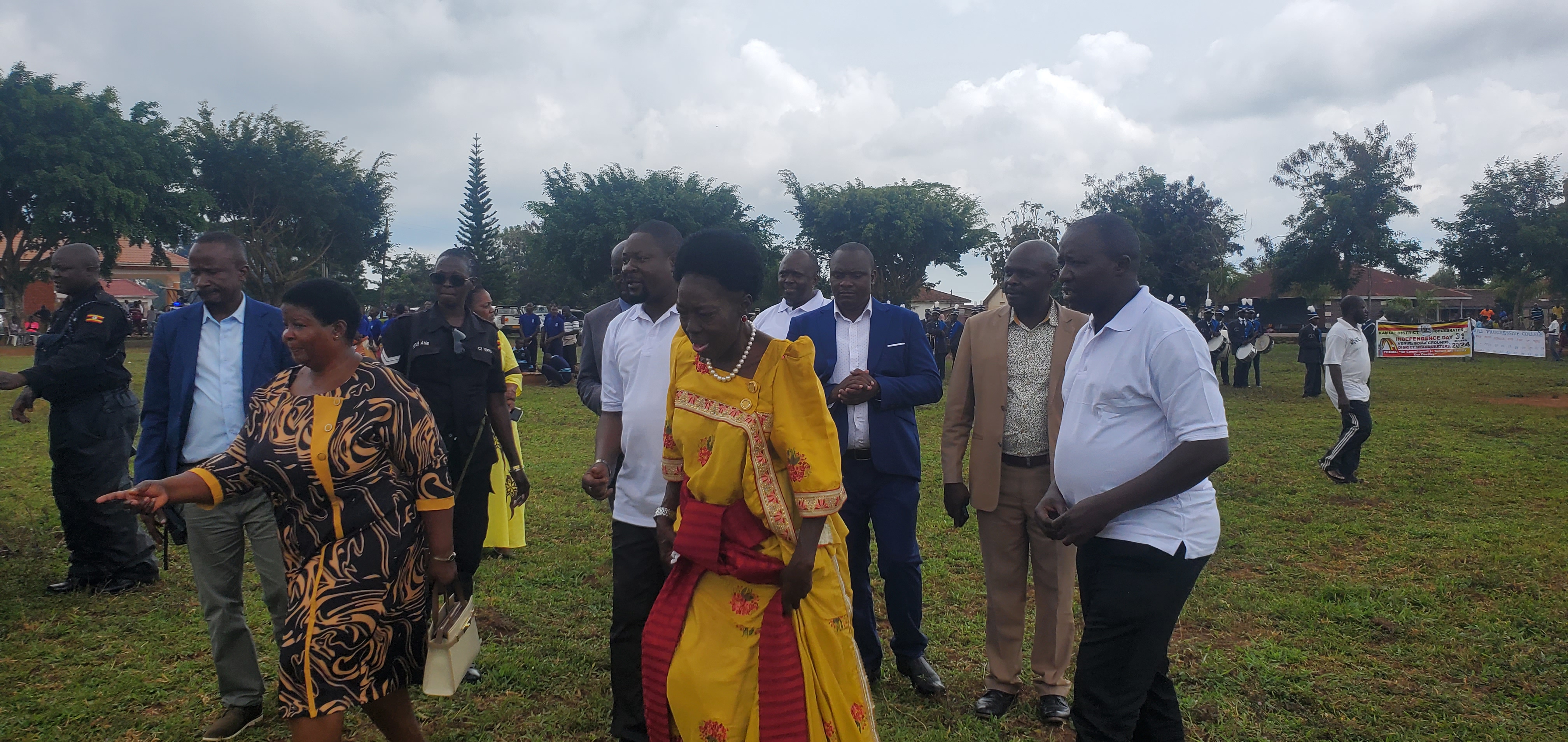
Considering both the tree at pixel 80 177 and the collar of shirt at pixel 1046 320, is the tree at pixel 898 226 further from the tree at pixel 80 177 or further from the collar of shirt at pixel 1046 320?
the collar of shirt at pixel 1046 320

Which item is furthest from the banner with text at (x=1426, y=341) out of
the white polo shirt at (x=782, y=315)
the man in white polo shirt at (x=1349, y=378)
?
the white polo shirt at (x=782, y=315)

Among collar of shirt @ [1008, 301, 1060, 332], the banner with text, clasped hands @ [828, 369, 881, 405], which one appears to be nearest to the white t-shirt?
collar of shirt @ [1008, 301, 1060, 332]

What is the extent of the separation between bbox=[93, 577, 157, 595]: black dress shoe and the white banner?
3443 cm

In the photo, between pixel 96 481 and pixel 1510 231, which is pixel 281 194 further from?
pixel 1510 231

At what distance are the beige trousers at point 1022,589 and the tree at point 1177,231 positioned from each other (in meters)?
41.4

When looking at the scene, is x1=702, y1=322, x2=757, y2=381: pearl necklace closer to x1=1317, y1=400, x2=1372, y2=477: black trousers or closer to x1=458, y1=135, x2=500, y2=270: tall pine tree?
x1=1317, y1=400, x2=1372, y2=477: black trousers

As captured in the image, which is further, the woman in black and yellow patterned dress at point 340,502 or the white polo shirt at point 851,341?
the white polo shirt at point 851,341

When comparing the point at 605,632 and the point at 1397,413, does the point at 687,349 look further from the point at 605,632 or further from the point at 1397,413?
the point at 1397,413

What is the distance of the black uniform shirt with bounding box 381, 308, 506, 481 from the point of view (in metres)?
4.50

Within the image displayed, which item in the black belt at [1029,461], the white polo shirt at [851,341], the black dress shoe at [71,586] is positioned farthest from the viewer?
the black dress shoe at [71,586]

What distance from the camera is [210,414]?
3912 millimetres

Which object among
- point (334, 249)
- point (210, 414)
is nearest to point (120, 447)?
point (210, 414)

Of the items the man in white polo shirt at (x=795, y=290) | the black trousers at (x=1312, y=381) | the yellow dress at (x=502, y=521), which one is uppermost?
the man in white polo shirt at (x=795, y=290)

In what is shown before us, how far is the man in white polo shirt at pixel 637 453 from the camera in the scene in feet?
11.4
